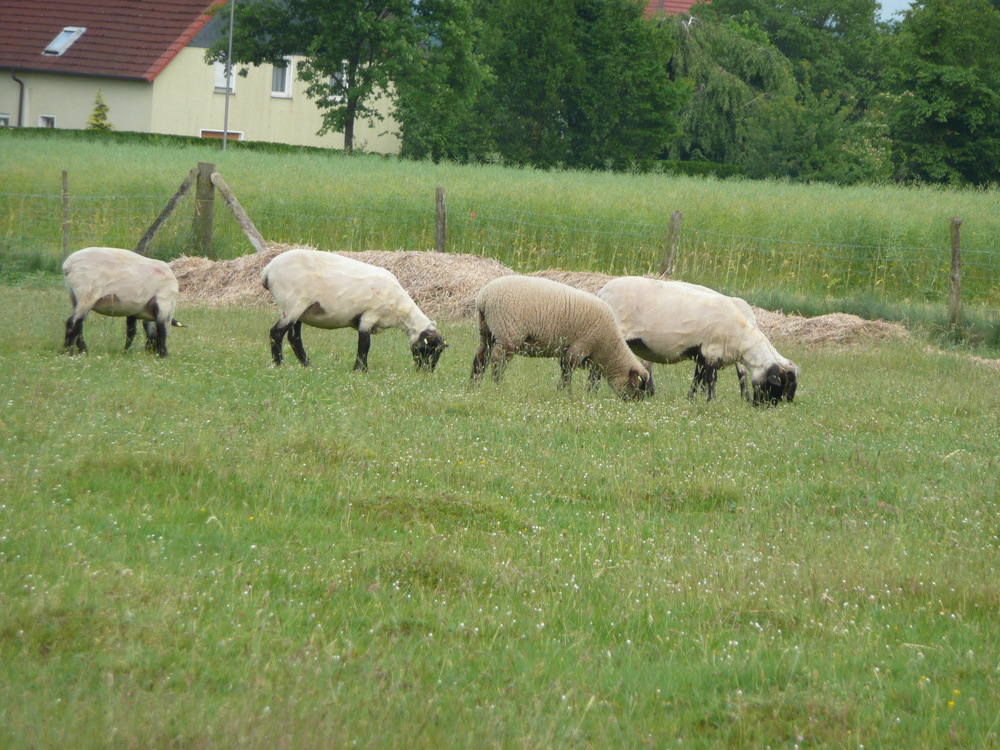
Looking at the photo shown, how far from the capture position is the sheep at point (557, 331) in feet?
34.4

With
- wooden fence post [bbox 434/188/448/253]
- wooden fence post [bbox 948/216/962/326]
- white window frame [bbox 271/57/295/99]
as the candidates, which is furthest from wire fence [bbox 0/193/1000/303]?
white window frame [bbox 271/57/295/99]

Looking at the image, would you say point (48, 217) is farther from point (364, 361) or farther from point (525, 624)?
point (525, 624)

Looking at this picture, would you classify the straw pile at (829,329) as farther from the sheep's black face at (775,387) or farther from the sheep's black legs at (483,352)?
the sheep's black legs at (483,352)

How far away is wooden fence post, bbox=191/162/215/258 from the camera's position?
20203mm

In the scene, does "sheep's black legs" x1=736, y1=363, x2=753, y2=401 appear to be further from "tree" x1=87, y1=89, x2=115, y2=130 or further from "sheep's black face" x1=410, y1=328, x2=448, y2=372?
"tree" x1=87, y1=89, x2=115, y2=130

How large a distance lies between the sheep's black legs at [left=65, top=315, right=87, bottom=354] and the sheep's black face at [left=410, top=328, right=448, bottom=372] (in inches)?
130

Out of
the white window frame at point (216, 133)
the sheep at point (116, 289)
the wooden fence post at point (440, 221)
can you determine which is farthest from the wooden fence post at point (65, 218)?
the white window frame at point (216, 133)

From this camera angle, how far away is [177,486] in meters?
6.22

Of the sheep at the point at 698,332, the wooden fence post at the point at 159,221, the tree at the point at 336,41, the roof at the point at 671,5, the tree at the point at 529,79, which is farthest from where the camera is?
the roof at the point at 671,5

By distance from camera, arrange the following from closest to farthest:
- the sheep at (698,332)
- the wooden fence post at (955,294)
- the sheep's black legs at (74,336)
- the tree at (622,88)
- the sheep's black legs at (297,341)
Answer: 1. the sheep's black legs at (74,336)
2. the sheep at (698,332)
3. the sheep's black legs at (297,341)
4. the wooden fence post at (955,294)
5. the tree at (622,88)

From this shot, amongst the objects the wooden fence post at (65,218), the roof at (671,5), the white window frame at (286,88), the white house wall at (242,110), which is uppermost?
the roof at (671,5)

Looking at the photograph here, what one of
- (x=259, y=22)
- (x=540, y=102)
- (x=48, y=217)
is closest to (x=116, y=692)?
(x=48, y=217)

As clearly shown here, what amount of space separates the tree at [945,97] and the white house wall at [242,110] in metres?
21.2

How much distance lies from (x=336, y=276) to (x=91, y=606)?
23.4 feet
